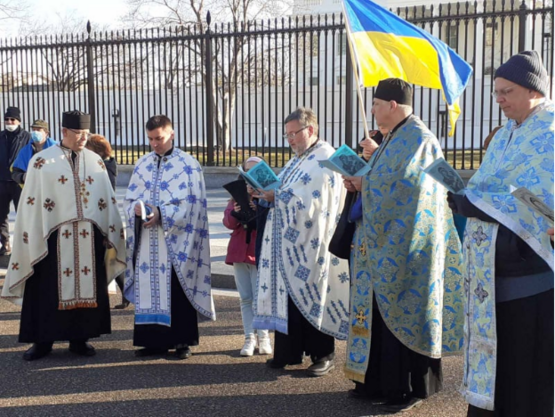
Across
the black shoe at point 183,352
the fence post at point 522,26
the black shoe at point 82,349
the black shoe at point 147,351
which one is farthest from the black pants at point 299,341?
the fence post at point 522,26

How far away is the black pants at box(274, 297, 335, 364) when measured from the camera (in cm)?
587

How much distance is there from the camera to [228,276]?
916cm

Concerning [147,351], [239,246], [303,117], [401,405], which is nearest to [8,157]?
[147,351]

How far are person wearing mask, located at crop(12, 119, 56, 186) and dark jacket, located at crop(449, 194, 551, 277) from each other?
7.18 m

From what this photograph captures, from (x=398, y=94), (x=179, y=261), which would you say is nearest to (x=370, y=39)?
(x=398, y=94)

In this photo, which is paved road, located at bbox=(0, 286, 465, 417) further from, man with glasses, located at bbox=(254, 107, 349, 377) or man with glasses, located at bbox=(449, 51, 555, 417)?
man with glasses, located at bbox=(449, 51, 555, 417)

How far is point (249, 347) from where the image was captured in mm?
6398

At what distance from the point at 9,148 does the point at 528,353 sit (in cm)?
880

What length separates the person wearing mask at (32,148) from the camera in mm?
9797

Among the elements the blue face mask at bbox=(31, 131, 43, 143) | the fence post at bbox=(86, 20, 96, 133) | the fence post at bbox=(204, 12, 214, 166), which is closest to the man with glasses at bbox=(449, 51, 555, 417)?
the blue face mask at bbox=(31, 131, 43, 143)

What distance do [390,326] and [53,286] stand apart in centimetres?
296

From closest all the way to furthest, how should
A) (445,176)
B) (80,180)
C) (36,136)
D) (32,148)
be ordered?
(445,176) → (80,180) → (36,136) → (32,148)

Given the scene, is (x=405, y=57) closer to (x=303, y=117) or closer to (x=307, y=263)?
(x=303, y=117)

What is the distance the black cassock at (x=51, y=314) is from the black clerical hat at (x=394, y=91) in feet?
9.68
